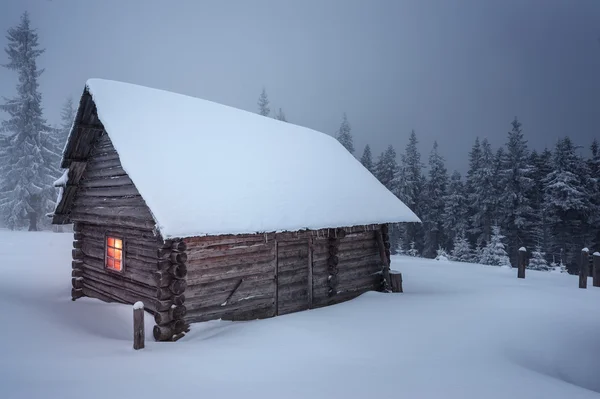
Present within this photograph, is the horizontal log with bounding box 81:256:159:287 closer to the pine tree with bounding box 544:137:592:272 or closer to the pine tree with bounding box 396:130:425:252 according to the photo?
the pine tree with bounding box 396:130:425:252

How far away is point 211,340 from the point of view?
759 cm

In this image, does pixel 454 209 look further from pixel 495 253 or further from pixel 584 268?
pixel 584 268

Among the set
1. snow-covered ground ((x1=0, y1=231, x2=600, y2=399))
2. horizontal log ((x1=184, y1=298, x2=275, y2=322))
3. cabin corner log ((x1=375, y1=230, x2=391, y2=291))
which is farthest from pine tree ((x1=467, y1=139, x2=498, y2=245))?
horizontal log ((x1=184, y1=298, x2=275, y2=322))

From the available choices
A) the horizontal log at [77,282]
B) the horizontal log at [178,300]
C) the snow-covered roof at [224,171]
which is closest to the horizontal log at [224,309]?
the horizontal log at [178,300]

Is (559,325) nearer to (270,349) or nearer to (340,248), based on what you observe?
(340,248)

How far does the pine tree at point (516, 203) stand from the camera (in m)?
33.7

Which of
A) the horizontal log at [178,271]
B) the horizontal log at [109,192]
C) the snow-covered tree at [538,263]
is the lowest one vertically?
the snow-covered tree at [538,263]

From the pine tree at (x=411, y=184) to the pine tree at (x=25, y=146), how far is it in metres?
33.7

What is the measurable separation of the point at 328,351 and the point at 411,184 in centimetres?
3491

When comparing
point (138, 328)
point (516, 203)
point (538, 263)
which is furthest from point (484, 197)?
point (138, 328)

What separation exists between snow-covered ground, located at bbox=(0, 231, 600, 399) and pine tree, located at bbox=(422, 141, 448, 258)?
94.9ft

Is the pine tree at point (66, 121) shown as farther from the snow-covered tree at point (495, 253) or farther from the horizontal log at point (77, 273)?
the snow-covered tree at point (495, 253)

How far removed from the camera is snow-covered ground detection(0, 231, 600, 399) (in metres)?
5.24

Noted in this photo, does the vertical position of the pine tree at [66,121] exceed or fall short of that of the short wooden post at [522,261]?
it exceeds it
